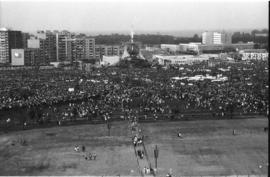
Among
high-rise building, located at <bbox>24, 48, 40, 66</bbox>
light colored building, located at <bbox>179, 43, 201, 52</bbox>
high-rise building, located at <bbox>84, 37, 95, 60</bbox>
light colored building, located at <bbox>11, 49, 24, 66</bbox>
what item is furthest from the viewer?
light colored building, located at <bbox>179, 43, 201, 52</bbox>

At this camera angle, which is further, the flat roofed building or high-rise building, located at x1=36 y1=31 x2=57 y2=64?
the flat roofed building

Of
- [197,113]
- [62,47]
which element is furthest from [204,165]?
[62,47]

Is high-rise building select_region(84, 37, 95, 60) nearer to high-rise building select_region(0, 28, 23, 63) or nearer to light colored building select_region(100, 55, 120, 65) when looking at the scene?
high-rise building select_region(0, 28, 23, 63)

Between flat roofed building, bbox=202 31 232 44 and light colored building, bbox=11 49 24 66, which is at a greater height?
flat roofed building, bbox=202 31 232 44

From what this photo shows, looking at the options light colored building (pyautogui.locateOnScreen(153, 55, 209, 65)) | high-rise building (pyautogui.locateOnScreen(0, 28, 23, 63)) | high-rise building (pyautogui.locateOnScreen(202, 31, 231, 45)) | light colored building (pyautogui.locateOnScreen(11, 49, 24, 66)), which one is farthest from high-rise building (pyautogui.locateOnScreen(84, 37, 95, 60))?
high-rise building (pyautogui.locateOnScreen(202, 31, 231, 45))

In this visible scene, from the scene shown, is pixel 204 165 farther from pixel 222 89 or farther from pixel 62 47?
pixel 62 47

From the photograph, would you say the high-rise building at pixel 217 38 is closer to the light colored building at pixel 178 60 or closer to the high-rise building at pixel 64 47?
the light colored building at pixel 178 60

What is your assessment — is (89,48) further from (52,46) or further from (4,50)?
(4,50)

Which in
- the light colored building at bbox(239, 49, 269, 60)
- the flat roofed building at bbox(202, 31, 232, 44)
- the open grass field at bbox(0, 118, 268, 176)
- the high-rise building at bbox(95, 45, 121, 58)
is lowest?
the open grass field at bbox(0, 118, 268, 176)

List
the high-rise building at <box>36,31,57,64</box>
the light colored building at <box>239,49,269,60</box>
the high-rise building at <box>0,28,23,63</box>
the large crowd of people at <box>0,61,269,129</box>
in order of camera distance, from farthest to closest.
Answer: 1. the high-rise building at <box>36,31,57,64</box>
2. the high-rise building at <box>0,28,23,63</box>
3. the light colored building at <box>239,49,269,60</box>
4. the large crowd of people at <box>0,61,269,129</box>
